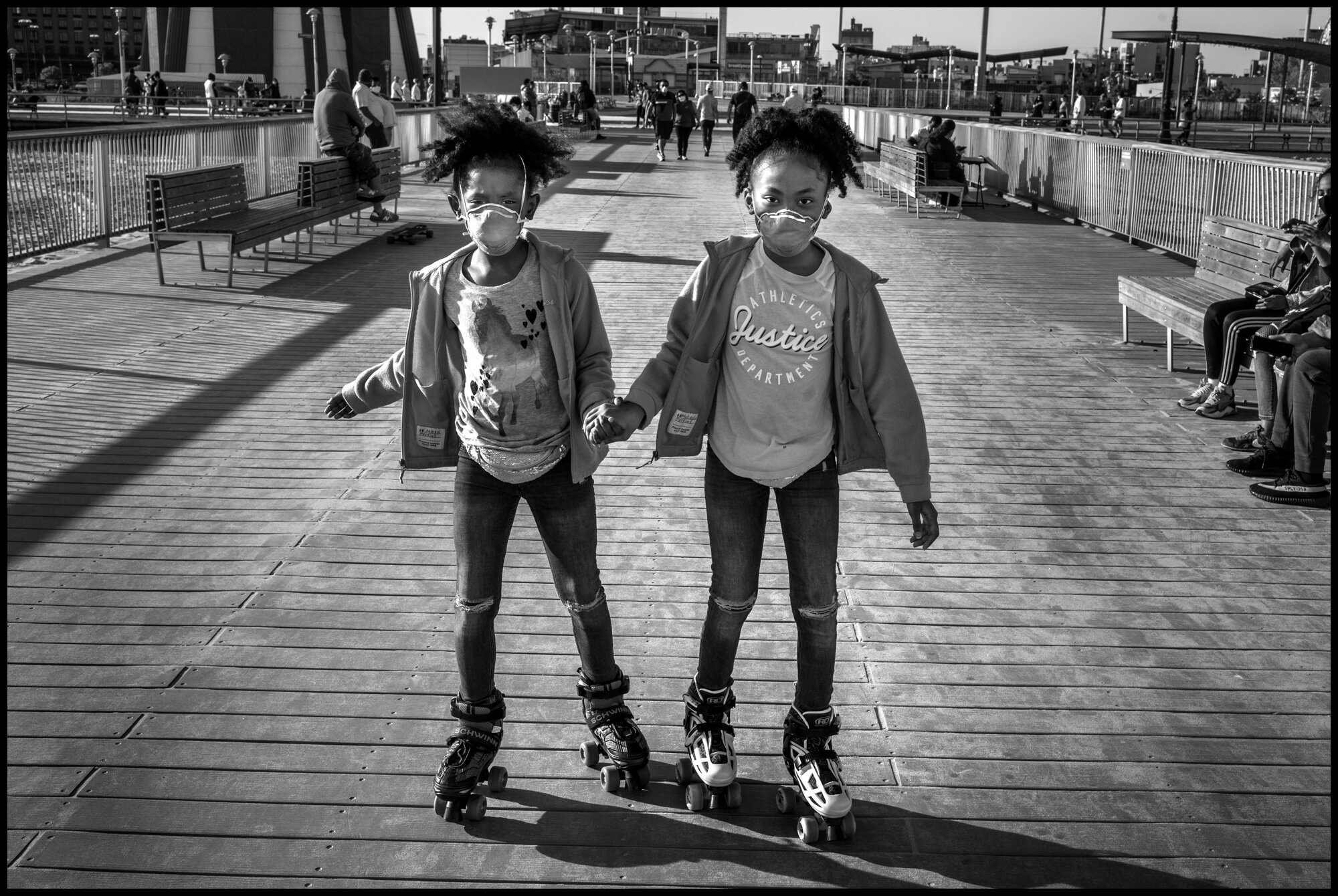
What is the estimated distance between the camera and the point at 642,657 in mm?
4105

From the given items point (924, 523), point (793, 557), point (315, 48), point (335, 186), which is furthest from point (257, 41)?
point (924, 523)

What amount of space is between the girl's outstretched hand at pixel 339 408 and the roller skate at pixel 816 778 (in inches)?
57.3

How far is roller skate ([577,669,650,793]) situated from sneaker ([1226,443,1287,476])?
4.03 meters

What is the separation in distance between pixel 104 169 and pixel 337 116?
2646 mm

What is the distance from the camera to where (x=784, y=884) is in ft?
9.50

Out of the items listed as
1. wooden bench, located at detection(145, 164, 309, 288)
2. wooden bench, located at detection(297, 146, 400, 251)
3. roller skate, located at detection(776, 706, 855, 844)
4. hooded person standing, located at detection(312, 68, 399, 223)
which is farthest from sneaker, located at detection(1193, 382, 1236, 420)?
hooded person standing, located at detection(312, 68, 399, 223)

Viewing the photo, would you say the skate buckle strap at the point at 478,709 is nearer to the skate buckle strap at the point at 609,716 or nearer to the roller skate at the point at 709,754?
the skate buckle strap at the point at 609,716

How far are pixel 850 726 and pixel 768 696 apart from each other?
0.96 feet

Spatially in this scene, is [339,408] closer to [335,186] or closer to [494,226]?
[494,226]

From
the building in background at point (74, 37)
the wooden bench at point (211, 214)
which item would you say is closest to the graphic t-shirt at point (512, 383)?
the wooden bench at point (211, 214)

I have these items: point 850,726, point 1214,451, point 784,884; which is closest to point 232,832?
point 784,884

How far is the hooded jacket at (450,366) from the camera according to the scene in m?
3.11

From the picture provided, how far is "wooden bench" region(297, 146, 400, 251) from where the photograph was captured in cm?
1252

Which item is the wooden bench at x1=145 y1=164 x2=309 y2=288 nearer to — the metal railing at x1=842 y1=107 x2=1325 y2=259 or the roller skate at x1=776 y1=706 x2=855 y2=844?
the metal railing at x1=842 y1=107 x2=1325 y2=259
